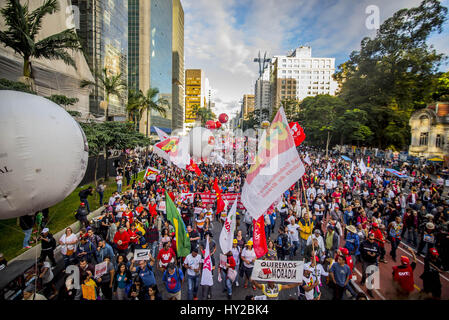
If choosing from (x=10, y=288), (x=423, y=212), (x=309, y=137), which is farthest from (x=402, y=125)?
(x=10, y=288)

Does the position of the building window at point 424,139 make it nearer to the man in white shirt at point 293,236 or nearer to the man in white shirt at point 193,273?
the man in white shirt at point 293,236

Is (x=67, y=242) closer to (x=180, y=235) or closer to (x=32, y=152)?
(x=180, y=235)

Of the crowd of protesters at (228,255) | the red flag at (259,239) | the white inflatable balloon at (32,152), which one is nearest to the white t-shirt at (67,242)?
the crowd of protesters at (228,255)

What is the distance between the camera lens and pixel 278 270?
4.55 m

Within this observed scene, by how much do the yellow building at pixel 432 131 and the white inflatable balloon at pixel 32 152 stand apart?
40.9 metres

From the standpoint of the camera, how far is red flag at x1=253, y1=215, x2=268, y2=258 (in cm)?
581

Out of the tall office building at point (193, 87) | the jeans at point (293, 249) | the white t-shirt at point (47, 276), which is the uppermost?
the tall office building at point (193, 87)

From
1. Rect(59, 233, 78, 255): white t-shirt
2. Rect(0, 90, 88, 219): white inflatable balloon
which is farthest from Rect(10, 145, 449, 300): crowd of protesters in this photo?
Rect(0, 90, 88, 219): white inflatable balloon

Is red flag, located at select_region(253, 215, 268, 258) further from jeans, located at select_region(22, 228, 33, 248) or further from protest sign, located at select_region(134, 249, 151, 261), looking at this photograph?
jeans, located at select_region(22, 228, 33, 248)

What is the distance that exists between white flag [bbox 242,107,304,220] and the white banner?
999 mm

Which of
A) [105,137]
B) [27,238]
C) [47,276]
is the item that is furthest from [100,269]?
[105,137]

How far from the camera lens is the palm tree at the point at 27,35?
9.09m

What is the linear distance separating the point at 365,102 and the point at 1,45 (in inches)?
2039

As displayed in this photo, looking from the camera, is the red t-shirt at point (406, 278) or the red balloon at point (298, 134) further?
the red balloon at point (298, 134)
